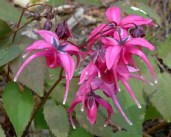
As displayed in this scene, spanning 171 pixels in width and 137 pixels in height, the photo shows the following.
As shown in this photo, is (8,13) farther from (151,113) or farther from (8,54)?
(151,113)

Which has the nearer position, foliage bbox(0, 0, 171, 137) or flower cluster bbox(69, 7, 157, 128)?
flower cluster bbox(69, 7, 157, 128)

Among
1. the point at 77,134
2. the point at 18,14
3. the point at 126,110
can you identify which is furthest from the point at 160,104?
the point at 18,14

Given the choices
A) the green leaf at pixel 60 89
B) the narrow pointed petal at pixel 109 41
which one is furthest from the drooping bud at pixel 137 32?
the green leaf at pixel 60 89

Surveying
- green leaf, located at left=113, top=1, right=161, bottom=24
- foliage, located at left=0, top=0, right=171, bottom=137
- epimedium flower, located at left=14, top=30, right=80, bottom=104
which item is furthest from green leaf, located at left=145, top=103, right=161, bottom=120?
epimedium flower, located at left=14, top=30, right=80, bottom=104

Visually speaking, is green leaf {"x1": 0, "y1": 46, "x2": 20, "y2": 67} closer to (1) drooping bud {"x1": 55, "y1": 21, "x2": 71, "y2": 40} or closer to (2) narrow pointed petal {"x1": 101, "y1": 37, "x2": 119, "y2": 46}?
(1) drooping bud {"x1": 55, "y1": 21, "x2": 71, "y2": 40}

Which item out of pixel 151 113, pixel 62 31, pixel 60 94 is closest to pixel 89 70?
pixel 62 31

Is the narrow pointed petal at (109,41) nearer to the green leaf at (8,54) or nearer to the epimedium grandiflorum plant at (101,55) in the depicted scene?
the epimedium grandiflorum plant at (101,55)
